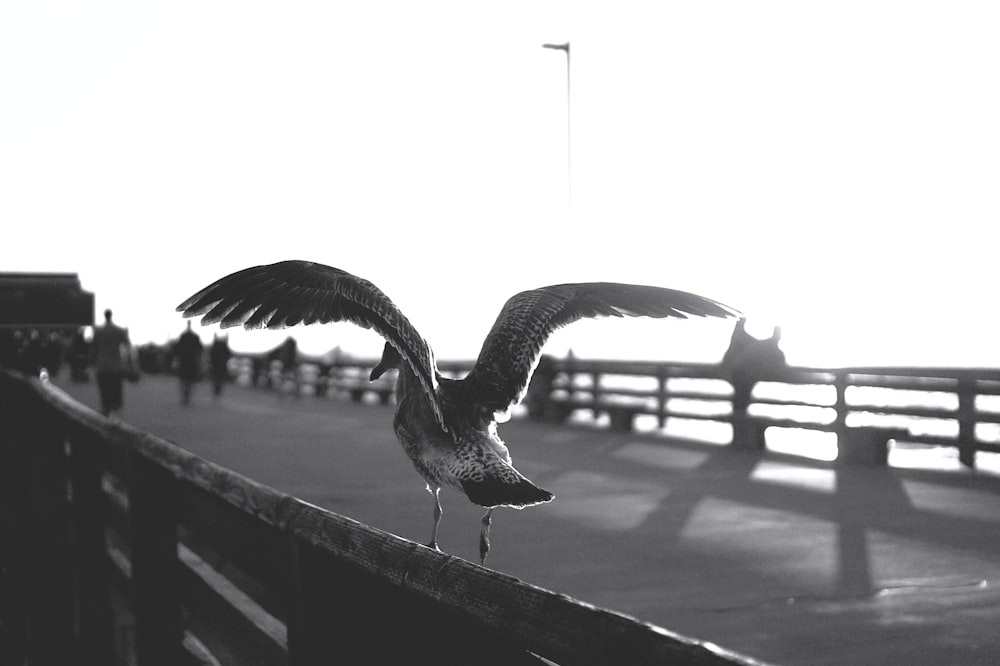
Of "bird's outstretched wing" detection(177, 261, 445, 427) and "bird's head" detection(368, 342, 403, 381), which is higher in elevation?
"bird's outstretched wing" detection(177, 261, 445, 427)

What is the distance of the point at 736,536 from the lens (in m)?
8.20

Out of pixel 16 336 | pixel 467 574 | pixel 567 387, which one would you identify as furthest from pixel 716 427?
pixel 467 574

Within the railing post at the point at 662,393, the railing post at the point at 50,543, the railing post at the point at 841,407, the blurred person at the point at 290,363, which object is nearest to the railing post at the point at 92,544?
the railing post at the point at 50,543

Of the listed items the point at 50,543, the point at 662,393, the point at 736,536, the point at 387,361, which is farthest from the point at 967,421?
the point at 50,543

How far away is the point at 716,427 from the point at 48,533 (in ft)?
43.9

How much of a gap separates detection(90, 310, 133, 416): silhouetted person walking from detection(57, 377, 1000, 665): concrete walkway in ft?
14.8

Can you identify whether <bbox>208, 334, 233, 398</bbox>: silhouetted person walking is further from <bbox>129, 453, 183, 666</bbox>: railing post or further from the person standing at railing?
<bbox>129, 453, 183, 666</bbox>: railing post

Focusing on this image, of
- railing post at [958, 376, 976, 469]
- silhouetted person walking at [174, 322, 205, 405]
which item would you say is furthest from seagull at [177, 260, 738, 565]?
silhouetted person walking at [174, 322, 205, 405]

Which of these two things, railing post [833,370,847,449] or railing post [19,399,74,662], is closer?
railing post [19,399,74,662]

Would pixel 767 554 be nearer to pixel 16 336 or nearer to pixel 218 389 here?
pixel 16 336

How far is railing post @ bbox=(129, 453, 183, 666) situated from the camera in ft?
14.3

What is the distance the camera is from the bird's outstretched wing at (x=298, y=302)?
495 cm

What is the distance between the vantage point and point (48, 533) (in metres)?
7.52

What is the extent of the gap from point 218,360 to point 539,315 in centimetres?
2550
